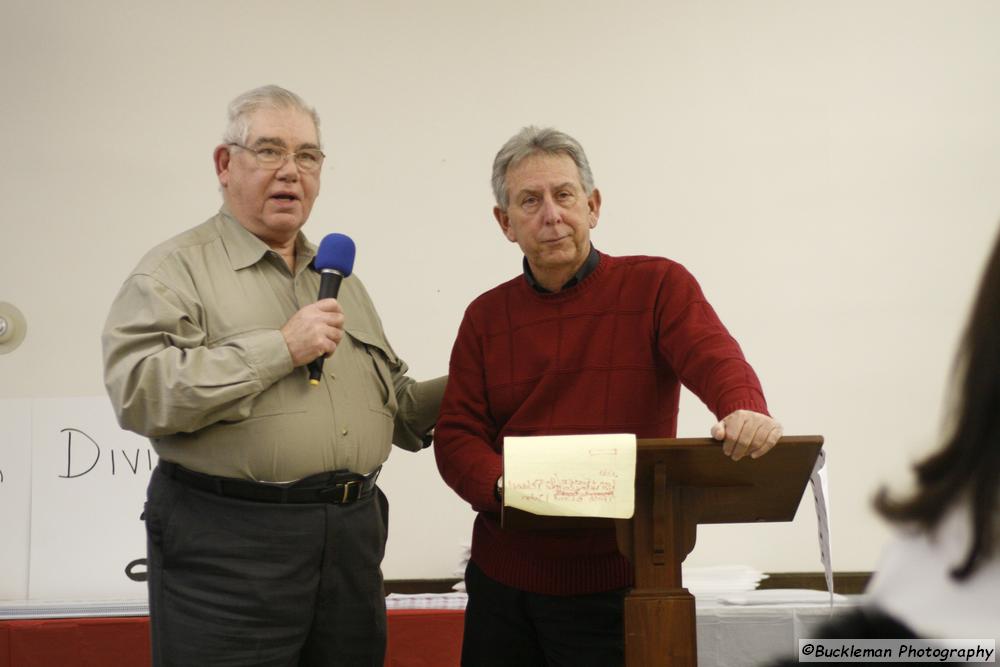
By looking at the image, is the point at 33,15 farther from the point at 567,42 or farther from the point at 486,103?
the point at 567,42

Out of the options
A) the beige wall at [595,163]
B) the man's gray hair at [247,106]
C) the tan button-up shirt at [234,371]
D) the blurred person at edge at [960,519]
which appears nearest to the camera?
the blurred person at edge at [960,519]

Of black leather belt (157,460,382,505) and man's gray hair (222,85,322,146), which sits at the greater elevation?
Answer: man's gray hair (222,85,322,146)

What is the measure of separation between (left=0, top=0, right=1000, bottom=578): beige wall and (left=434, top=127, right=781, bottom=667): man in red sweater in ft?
3.70

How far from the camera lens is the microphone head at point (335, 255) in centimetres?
208

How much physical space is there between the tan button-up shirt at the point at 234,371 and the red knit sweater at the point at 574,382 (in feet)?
0.70

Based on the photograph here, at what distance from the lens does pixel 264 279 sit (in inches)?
84.4

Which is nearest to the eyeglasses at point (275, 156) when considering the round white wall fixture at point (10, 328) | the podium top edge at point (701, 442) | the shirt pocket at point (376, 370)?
the shirt pocket at point (376, 370)

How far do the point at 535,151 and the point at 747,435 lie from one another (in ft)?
3.06

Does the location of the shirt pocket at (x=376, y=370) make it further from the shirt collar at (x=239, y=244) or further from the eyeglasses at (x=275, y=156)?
the eyeglasses at (x=275, y=156)

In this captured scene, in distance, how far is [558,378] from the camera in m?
2.03

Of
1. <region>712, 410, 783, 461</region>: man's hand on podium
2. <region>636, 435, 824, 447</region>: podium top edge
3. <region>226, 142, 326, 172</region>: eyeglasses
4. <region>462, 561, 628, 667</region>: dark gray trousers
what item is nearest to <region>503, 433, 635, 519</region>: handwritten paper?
<region>636, 435, 824, 447</region>: podium top edge

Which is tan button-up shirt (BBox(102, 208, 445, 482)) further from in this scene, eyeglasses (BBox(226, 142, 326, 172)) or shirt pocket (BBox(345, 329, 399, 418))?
eyeglasses (BBox(226, 142, 326, 172))

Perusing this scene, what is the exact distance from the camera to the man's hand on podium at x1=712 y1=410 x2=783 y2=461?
4.91 feet

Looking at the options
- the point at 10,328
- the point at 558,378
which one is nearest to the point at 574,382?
the point at 558,378
